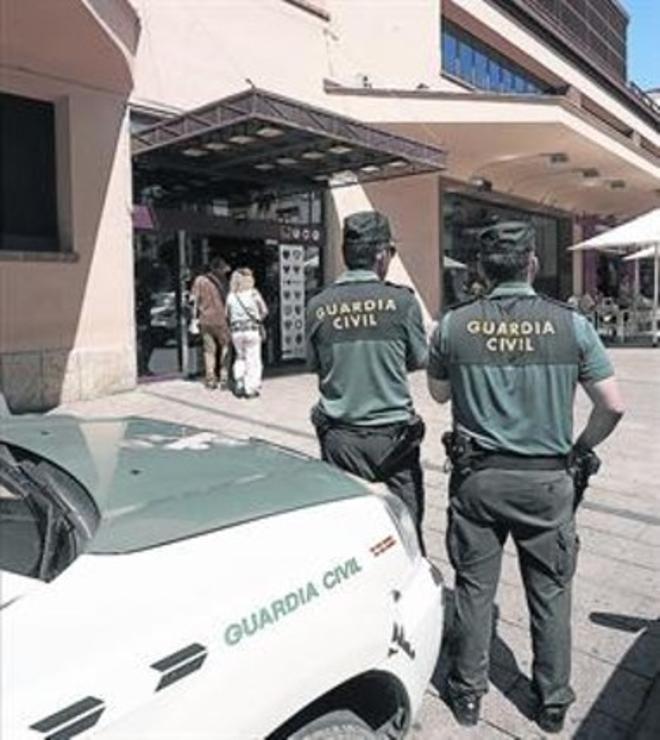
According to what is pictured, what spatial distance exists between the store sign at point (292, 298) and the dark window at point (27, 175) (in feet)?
15.2

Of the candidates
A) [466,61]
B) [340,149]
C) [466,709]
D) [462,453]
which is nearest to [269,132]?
[340,149]

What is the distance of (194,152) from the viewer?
12.0 metres

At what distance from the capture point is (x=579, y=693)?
11.8ft

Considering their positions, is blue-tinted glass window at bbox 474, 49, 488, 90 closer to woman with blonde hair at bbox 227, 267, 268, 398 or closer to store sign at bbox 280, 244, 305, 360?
store sign at bbox 280, 244, 305, 360

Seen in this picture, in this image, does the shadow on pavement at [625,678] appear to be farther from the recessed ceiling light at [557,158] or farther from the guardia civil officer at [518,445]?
the recessed ceiling light at [557,158]

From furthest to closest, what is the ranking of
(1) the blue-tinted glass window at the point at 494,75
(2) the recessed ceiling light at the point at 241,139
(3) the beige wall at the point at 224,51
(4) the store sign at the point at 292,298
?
(1) the blue-tinted glass window at the point at 494,75 < (4) the store sign at the point at 292,298 < (3) the beige wall at the point at 224,51 < (2) the recessed ceiling light at the point at 241,139

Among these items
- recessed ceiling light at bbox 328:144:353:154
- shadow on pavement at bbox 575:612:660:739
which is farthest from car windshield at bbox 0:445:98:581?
recessed ceiling light at bbox 328:144:353:154

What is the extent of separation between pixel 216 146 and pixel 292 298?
3.88 m

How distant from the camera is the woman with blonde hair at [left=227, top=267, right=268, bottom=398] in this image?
35.6 ft

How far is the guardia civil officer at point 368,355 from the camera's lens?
12.5 feet

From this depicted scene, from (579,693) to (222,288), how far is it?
8679 millimetres

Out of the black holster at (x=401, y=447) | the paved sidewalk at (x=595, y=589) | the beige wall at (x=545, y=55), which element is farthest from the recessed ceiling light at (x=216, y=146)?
the beige wall at (x=545, y=55)

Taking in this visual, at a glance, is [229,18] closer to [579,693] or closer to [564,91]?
[579,693]

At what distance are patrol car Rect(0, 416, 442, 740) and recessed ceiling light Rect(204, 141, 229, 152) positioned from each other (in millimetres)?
9241
